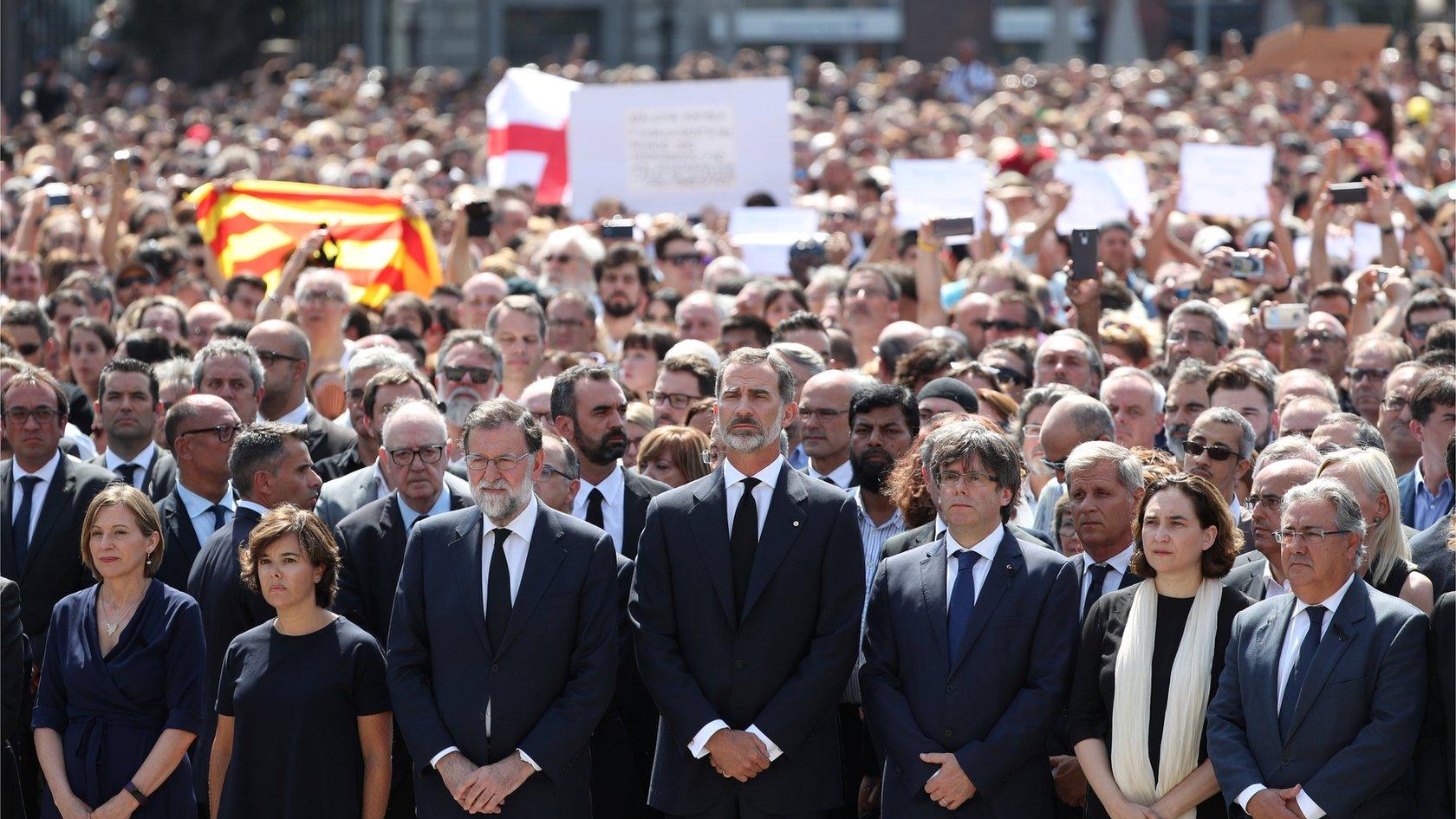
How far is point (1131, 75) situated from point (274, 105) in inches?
520

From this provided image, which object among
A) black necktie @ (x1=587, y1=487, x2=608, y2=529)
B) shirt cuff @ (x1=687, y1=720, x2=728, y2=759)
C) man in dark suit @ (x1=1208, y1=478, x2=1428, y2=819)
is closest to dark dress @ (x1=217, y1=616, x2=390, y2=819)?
shirt cuff @ (x1=687, y1=720, x2=728, y2=759)

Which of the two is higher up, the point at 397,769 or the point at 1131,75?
the point at 1131,75

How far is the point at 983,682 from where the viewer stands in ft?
20.7

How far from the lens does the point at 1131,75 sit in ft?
109

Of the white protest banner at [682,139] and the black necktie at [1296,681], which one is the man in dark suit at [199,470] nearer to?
the black necktie at [1296,681]

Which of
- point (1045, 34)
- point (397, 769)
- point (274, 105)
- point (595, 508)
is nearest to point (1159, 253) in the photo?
point (595, 508)

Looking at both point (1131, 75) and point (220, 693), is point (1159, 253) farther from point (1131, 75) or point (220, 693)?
point (1131, 75)

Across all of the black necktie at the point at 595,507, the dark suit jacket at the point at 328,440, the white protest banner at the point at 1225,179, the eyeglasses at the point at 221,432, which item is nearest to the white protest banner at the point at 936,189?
the white protest banner at the point at 1225,179

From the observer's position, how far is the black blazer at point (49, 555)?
7.69 meters

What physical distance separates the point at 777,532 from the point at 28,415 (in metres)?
3.22

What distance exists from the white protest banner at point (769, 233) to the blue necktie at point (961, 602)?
25.7 feet

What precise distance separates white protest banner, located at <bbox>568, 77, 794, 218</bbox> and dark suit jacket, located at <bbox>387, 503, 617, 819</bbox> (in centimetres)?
1010

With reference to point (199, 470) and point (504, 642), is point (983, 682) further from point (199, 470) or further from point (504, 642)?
point (199, 470)

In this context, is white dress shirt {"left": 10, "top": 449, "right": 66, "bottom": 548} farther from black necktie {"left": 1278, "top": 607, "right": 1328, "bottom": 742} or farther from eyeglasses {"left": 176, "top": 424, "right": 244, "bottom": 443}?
black necktie {"left": 1278, "top": 607, "right": 1328, "bottom": 742}
